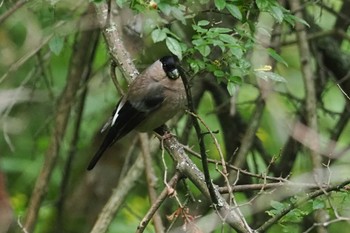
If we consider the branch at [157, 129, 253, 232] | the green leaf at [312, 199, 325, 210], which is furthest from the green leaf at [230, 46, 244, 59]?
the green leaf at [312, 199, 325, 210]

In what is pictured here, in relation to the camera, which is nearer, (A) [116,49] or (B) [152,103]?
Result: (A) [116,49]

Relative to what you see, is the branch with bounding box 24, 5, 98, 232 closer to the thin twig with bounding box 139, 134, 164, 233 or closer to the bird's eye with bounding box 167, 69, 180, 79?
the thin twig with bounding box 139, 134, 164, 233

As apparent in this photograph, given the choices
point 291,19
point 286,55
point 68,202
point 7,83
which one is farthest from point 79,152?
point 291,19

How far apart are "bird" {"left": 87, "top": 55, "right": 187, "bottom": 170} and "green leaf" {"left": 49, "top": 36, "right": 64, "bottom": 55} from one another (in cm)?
50

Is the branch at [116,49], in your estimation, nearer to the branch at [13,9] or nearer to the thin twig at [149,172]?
the branch at [13,9]

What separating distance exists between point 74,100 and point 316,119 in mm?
1611

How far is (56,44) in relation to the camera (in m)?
4.67

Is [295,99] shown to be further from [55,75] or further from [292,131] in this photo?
[55,75]

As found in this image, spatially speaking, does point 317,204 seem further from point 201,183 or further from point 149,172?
point 149,172

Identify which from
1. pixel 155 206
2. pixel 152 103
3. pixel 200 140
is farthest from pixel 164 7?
pixel 152 103

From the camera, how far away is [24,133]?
6.80 m

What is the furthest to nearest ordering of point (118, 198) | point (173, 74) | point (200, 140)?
point (118, 198), point (173, 74), point (200, 140)

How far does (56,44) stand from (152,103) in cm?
75

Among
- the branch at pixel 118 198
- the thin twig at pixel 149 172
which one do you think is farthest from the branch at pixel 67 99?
the thin twig at pixel 149 172
